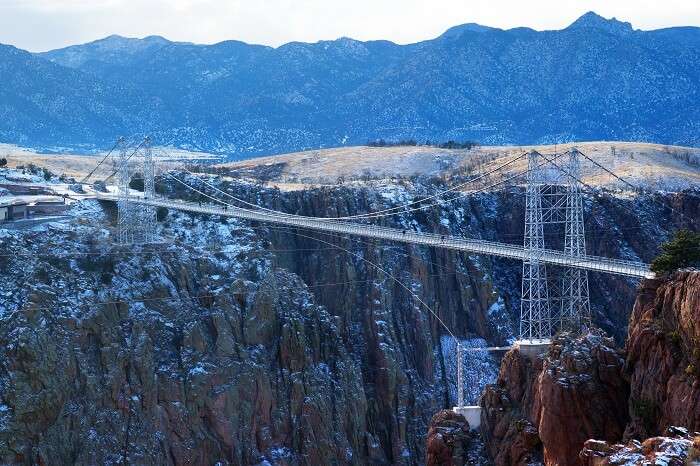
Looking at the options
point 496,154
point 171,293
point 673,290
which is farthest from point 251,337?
point 496,154

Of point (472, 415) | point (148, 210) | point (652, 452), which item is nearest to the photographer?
point (652, 452)

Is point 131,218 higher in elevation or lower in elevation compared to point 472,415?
higher

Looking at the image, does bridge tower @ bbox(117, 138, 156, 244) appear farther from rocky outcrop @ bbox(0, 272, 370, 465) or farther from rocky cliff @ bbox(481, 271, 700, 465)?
rocky cliff @ bbox(481, 271, 700, 465)

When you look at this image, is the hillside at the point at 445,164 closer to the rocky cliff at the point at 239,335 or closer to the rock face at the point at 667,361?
the rocky cliff at the point at 239,335

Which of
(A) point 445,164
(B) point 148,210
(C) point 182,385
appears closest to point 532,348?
(C) point 182,385

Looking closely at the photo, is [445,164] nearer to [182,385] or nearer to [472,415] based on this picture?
[182,385]

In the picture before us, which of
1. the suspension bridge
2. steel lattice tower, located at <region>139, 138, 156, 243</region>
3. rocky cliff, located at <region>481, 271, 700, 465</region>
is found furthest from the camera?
steel lattice tower, located at <region>139, 138, 156, 243</region>

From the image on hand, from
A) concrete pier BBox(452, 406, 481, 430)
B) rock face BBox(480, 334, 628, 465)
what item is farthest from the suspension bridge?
rock face BBox(480, 334, 628, 465)

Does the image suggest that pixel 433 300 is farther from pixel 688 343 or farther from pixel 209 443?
pixel 688 343
